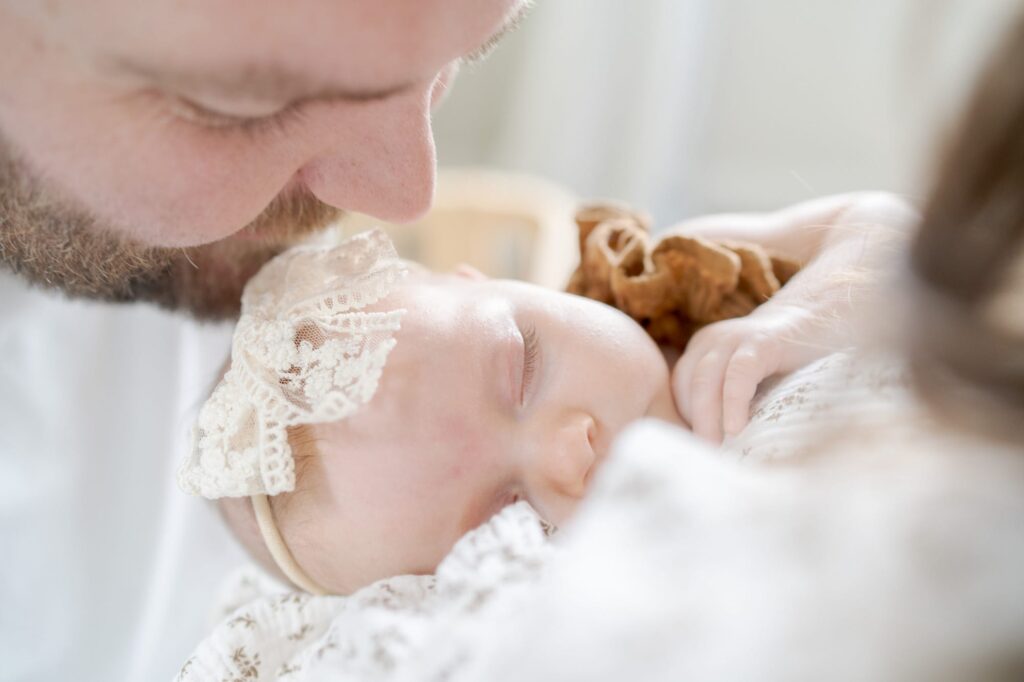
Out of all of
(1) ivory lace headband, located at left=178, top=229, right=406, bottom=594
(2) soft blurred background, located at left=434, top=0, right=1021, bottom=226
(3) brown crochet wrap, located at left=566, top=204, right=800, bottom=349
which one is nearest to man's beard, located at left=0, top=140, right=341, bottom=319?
(1) ivory lace headband, located at left=178, top=229, right=406, bottom=594

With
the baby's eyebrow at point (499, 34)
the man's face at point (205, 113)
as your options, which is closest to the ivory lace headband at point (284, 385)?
the man's face at point (205, 113)

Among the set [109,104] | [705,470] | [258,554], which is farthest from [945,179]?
[258,554]

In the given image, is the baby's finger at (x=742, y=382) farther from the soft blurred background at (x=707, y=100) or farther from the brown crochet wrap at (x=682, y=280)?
the soft blurred background at (x=707, y=100)

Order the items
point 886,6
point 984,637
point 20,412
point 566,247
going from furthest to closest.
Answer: point 886,6
point 566,247
point 20,412
point 984,637

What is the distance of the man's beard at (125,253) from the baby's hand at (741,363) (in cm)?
47

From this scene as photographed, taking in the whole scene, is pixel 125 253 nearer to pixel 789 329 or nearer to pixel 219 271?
pixel 219 271

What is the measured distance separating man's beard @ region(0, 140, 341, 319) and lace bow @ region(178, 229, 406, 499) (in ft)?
0.41

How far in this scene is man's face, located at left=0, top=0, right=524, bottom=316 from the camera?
776 mm

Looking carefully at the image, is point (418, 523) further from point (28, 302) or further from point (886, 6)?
point (886, 6)

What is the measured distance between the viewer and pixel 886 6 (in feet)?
8.23

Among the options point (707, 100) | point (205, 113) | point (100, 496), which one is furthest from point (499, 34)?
point (707, 100)

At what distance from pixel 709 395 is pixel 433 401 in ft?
0.90

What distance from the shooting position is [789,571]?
1.74 ft

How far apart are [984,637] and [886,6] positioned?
7.84ft
